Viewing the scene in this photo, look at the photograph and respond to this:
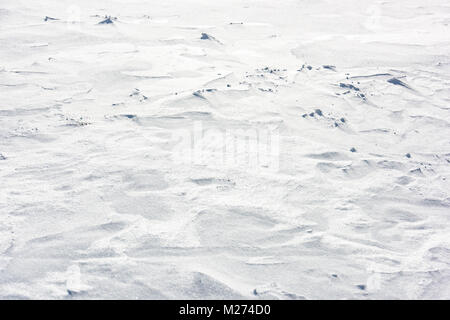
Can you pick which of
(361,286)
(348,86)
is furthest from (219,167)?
(348,86)

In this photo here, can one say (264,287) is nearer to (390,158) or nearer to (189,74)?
(390,158)

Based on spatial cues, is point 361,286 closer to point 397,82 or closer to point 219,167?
point 219,167

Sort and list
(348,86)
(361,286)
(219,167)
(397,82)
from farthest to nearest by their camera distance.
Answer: (397,82) < (348,86) < (219,167) < (361,286)

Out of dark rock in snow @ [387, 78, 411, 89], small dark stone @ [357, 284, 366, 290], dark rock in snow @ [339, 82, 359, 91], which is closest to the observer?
small dark stone @ [357, 284, 366, 290]

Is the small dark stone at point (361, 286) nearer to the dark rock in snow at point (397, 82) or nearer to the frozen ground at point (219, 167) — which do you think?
the frozen ground at point (219, 167)

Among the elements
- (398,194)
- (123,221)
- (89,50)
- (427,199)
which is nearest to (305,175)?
(398,194)

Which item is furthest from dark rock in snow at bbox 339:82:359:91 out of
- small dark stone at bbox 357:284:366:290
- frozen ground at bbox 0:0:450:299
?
small dark stone at bbox 357:284:366:290

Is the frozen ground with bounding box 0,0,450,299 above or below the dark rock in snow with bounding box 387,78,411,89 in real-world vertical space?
below

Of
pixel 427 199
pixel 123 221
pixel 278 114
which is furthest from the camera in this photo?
pixel 278 114

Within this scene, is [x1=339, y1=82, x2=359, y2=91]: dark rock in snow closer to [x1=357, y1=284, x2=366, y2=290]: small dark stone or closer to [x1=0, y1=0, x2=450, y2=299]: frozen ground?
[x1=0, y1=0, x2=450, y2=299]: frozen ground
